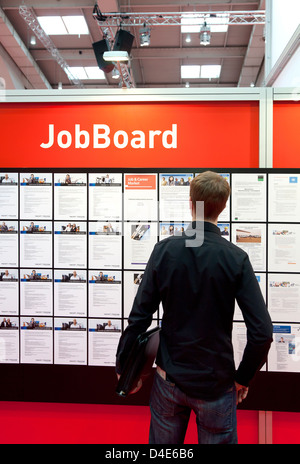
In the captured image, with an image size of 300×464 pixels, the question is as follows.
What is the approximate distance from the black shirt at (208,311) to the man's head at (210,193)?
56 mm

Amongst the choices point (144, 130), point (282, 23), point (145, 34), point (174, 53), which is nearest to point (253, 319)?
point (144, 130)

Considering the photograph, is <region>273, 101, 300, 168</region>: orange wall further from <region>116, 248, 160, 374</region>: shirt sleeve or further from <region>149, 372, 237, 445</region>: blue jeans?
<region>149, 372, 237, 445</region>: blue jeans

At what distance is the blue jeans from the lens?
133 centimetres

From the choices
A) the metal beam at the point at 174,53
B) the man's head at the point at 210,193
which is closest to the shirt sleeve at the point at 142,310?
the man's head at the point at 210,193

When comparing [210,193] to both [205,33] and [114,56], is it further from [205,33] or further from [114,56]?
[205,33]

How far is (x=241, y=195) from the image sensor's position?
2.14m

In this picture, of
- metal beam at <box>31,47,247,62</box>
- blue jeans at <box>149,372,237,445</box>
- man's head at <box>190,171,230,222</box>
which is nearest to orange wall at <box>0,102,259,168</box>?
man's head at <box>190,171,230,222</box>

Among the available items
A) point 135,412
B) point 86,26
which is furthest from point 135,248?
point 86,26

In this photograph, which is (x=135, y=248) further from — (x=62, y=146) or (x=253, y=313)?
(x=253, y=313)

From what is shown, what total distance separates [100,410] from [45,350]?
55 cm

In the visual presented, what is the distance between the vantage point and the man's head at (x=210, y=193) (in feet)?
4.45

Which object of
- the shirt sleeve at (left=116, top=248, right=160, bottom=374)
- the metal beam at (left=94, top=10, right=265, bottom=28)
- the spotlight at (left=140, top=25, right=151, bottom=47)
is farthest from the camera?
the spotlight at (left=140, top=25, right=151, bottom=47)

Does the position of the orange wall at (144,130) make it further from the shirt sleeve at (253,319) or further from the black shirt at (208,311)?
the shirt sleeve at (253,319)

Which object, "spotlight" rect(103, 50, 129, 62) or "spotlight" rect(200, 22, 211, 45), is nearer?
"spotlight" rect(103, 50, 129, 62)
